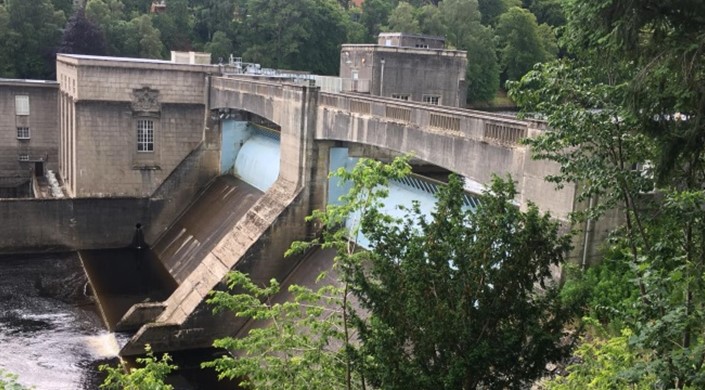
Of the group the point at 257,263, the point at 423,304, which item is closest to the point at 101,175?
the point at 257,263

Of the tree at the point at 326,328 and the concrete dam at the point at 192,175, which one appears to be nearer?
the tree at the point at 326,328

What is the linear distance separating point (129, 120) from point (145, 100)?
116 centimetres

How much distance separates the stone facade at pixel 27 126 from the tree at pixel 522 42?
36575 millimetres

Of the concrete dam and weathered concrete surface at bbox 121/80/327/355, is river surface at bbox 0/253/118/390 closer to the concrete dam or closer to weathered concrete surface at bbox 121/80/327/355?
the concrete dam

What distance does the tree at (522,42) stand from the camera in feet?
199

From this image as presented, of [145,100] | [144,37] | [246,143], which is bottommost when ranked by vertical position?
[246,143]

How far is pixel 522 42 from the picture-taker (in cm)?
6103

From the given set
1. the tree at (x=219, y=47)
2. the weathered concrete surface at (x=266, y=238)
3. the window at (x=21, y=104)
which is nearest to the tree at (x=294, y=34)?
the tree at (x=219, y=47)

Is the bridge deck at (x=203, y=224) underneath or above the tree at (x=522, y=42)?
underneath

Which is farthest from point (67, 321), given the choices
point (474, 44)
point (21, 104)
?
A: point (474, 44)

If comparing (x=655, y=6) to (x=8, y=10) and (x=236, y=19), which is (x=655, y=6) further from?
(x=236, y=19)

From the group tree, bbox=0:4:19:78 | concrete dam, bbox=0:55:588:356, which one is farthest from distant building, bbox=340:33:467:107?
tree, bbox=0:4:19:78

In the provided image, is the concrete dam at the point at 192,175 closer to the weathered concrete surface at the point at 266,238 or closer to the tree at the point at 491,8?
the weathered concrete surface at the point at 266,238

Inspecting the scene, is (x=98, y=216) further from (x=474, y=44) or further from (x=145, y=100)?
(x=474, y=44)
